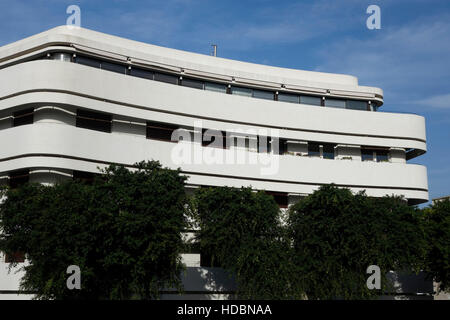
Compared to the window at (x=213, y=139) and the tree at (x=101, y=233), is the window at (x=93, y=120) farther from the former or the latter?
the tree at (x=101, y=233)

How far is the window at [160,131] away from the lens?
32.4 meters

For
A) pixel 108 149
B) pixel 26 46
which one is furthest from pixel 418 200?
pixel 26 46

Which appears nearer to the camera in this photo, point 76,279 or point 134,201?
point 76,279

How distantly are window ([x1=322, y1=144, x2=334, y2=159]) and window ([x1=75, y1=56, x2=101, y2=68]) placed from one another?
53.5 feet

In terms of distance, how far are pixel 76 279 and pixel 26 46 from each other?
16.4 m

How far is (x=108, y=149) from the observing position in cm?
2961

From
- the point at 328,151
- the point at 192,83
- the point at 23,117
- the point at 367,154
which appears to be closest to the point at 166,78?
the point at 192,83

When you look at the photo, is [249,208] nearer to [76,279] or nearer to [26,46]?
[76,279]

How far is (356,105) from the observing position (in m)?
38.8

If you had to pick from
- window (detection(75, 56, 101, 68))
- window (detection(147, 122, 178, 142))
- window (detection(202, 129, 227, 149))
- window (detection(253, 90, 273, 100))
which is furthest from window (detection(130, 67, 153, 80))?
window (detection(253, 90, 273, 100))

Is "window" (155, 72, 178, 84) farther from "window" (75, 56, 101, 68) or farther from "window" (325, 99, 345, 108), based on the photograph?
"window" (325, 99, 345, 108)

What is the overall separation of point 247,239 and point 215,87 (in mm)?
12994

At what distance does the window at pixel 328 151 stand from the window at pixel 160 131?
11.0m

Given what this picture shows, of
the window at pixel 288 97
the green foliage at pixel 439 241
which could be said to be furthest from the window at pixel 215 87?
the green foliage at pixel 439 241
